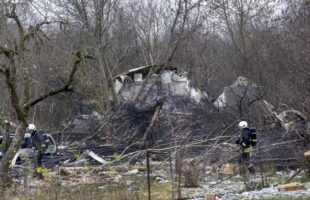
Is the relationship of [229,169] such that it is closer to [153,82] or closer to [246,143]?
[246,143]

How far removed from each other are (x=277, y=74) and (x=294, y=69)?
18.3ft

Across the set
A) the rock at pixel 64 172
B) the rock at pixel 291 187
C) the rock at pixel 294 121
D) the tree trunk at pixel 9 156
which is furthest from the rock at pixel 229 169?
the tree trunk at pixel 9 156

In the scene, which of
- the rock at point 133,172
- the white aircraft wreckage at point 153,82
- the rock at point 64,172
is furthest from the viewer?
the white aircraft wreckage at point 153,82

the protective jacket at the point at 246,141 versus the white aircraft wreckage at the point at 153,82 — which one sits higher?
the white aircraft wreckage at the point at 153,82

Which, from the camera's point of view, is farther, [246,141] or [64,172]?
[64,172]

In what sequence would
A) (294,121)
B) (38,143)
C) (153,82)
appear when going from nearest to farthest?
(38,143)
(294,121)
(153,82)

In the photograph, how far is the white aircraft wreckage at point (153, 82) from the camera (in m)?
27.0

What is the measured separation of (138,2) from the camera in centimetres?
3744

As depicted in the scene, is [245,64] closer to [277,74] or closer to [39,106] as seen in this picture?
[277,74]

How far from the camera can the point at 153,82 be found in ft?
89.3

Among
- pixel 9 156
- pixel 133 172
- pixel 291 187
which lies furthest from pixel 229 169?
pixel 9 156

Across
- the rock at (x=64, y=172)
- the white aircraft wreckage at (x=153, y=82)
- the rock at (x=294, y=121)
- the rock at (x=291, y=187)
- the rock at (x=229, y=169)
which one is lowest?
the rock at (x=291, y=187)

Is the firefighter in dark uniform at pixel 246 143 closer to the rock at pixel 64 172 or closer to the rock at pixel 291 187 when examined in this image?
the rock at pixel 291 187

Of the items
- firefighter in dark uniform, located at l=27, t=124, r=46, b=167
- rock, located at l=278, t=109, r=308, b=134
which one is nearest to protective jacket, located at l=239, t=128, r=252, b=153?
rock, located at l=278, t=109, r=308, b=134
